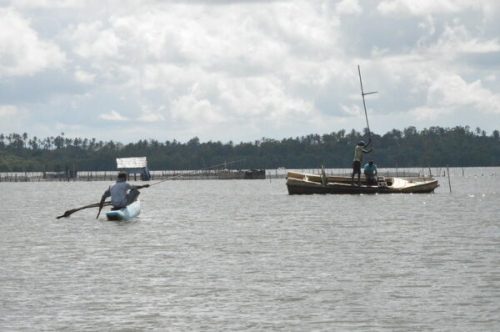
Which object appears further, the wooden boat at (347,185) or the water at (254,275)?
the wooden boat at (347,185)

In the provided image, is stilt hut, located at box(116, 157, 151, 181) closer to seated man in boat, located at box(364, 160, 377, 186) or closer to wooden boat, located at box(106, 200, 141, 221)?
seated man in boat, located at box(364, 160, 377, 186)

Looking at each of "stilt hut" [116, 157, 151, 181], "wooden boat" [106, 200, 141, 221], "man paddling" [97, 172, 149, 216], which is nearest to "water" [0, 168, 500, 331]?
"wooden boat" [106, 200, 141, 221]

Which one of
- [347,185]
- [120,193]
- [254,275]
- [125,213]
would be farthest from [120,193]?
[347,185]

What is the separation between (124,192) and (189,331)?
27.2m

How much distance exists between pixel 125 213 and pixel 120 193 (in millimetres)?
2198

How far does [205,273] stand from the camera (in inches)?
1209

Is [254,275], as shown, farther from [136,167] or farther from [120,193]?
[136,167]

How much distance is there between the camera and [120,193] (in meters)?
48.3

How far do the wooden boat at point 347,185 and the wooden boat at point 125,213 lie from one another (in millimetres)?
23562

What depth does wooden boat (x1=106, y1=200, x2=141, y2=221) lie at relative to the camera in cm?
4922

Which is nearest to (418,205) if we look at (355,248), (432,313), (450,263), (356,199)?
(356,199)

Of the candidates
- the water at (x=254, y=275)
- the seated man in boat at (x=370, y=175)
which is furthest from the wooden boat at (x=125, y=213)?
the seated man in boat at (x=370, y=175)

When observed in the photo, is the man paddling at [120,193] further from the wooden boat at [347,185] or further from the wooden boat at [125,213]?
the wooden boat at [347,185]

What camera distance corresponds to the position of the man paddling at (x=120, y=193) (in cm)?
4747
